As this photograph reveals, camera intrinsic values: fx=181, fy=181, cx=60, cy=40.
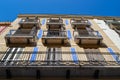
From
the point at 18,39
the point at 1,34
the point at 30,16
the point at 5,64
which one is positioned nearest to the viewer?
the point at 5,64

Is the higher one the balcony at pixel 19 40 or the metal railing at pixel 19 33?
the metal railing at pixel 19 33

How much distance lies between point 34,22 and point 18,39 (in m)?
5.45

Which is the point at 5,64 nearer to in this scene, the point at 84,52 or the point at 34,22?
the point at 84,52

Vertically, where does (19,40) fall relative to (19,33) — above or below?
below

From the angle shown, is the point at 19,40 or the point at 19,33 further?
the point at 19,33

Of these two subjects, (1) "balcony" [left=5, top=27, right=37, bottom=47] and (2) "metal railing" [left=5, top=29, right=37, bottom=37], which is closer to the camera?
(1) "balcony" [left=5, top=27, right=37, bottom=47]

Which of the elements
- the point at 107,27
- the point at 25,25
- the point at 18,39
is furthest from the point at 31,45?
the point at 107,27

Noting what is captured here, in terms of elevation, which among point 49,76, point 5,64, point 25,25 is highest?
point 25,25

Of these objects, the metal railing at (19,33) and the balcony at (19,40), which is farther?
the metal railing at (19,33)

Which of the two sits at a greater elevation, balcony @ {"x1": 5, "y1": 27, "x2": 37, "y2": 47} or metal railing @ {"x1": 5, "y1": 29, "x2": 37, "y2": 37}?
metal railing @ {"x1": 5, "y1": 29, "x2": 37, "y2": 37}

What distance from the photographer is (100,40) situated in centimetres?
1616

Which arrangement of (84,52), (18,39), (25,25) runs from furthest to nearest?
(25,25), (18,39), (84,52)

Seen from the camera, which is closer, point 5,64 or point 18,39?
point 5,64

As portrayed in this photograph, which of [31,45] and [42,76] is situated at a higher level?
[31,45]
